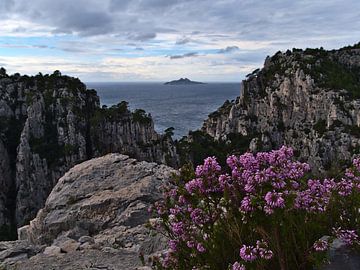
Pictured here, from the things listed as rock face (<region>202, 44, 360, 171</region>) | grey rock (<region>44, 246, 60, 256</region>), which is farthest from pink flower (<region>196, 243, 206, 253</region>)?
rock face (<region>202, 44, 360, 171</region>)

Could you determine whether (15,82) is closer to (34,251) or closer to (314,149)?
(314,149)

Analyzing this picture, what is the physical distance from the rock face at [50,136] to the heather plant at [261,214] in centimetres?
5404

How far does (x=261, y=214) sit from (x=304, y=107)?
73.7 m

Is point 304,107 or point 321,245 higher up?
point 321,245

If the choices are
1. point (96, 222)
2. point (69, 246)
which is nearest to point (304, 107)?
point (96, 222)

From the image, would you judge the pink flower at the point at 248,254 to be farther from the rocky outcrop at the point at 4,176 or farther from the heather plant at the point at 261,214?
the rocky outcrop at the point at 4,176

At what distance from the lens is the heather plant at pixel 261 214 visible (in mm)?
4621

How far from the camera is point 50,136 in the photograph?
64250 millimetres

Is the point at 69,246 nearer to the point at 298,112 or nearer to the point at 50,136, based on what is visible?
the point at 50,136

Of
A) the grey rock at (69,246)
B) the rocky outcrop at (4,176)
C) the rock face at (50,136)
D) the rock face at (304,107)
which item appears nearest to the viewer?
the grey rock at (69,246)

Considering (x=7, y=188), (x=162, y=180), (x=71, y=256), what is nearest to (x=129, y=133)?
(x=7, y=188)

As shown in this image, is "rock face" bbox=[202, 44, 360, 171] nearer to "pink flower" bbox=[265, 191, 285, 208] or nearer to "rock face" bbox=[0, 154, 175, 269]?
"rock face" bbox=[0, 154, 175, 269]

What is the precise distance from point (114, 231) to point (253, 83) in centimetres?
7562

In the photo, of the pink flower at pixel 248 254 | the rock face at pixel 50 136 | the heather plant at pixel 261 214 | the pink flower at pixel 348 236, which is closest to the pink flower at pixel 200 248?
the heather plant at pixel 261 214
